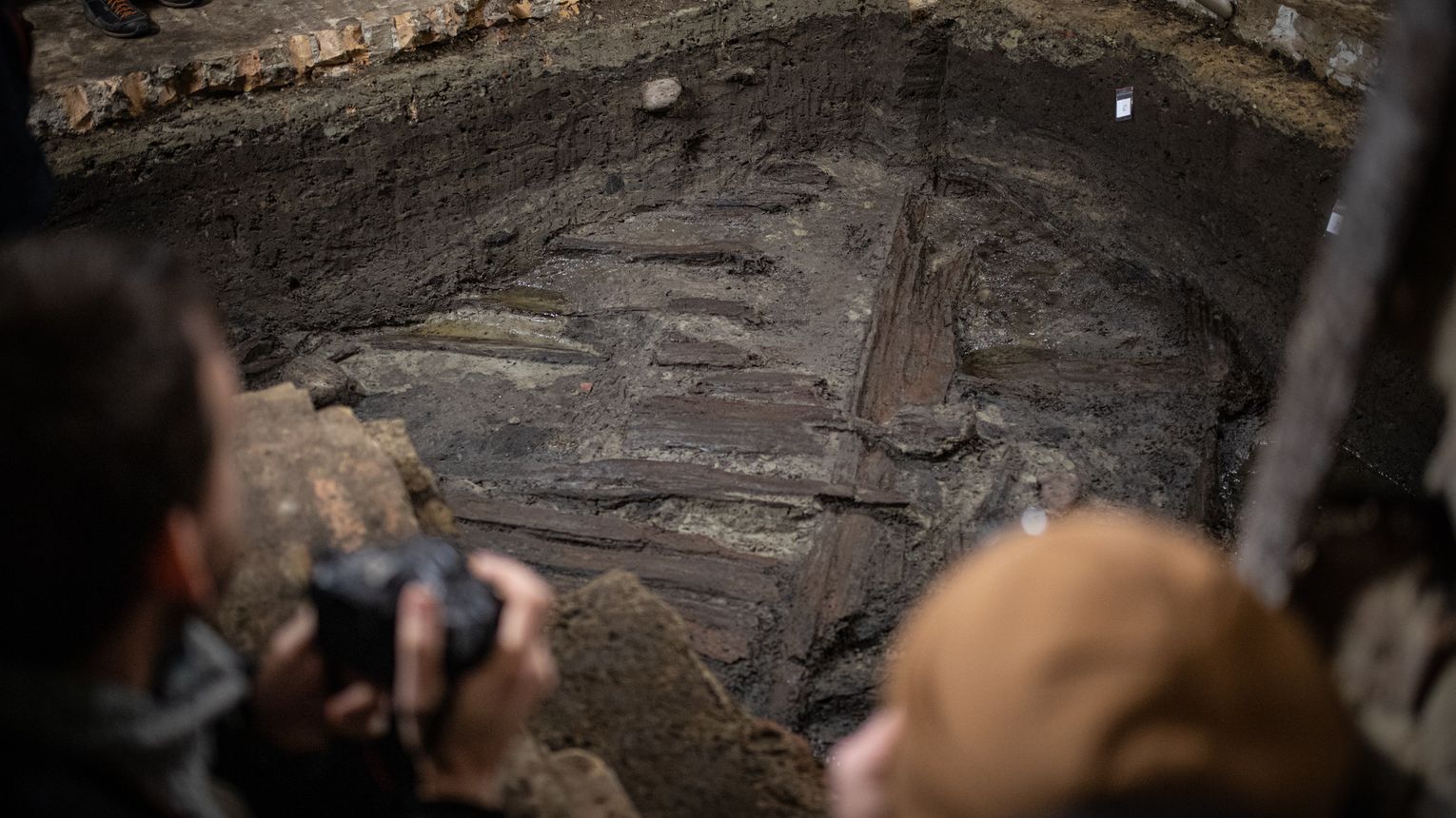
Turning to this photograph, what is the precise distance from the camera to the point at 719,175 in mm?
5004

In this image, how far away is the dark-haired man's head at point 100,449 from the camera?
1.02 m

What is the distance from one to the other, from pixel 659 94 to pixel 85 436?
3947 millimetres

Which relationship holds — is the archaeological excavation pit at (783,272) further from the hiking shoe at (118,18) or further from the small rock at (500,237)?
the hiking shoe at (118,18)

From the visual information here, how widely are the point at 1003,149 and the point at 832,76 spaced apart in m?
0.86

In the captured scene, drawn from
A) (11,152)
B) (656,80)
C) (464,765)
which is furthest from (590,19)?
(464,765)

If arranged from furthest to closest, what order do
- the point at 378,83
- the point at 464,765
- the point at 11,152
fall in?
the point at 378,83
the point at 11,152
the point at 464,765

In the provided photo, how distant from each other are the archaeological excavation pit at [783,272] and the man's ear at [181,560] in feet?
6.68

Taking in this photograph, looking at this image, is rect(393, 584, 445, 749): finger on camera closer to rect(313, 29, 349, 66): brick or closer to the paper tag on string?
rect(313, 29, 349, 66): brick

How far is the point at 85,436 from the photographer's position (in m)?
1.03

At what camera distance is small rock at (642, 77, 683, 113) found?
15.4 ft

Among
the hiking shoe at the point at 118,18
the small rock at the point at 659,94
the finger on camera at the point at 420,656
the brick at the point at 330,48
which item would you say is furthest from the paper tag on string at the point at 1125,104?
the finger on camera at the point at 420,656

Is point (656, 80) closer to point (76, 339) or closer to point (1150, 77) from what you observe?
point (1150, 77)

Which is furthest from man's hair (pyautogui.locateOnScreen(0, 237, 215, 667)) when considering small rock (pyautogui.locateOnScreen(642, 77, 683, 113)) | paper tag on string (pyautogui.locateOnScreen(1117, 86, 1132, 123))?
paper tag on string (pyautogui.locateOnScreen(1117, 86, 1132, 123))

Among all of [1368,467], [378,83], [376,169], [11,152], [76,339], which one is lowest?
[1368,467]
